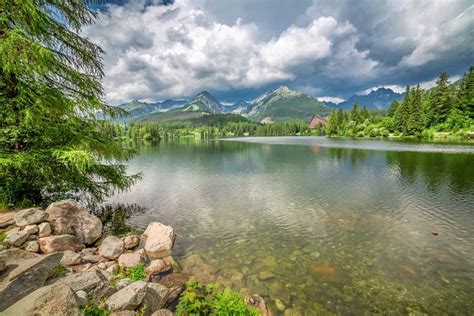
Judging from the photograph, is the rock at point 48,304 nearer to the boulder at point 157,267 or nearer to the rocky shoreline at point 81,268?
the rocky shoreline at point 81,268

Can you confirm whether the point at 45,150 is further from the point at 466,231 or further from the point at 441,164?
the point at 441,164

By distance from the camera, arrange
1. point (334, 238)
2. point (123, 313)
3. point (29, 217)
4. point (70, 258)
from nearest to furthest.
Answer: point (123, 313), point (70, 258), point (29, 217), point (334, 238)

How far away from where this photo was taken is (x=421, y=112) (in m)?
94.6

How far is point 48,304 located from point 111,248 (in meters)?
6.65

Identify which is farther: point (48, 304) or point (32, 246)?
point (32, 246)

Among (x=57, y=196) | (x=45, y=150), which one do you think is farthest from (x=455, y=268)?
(x=57, y=196)

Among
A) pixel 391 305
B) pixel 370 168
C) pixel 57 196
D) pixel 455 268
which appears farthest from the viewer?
pixel 370 168

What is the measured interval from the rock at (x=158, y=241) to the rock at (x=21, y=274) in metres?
5.14

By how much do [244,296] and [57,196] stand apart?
13345 mm

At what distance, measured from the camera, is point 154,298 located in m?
6.36

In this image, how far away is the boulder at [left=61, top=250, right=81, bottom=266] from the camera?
319 inches

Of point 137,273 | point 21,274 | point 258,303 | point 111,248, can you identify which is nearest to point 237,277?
point 258,303

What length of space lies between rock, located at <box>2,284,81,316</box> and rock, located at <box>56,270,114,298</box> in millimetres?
1965

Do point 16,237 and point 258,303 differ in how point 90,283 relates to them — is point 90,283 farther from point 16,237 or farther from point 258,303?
point 258,303
